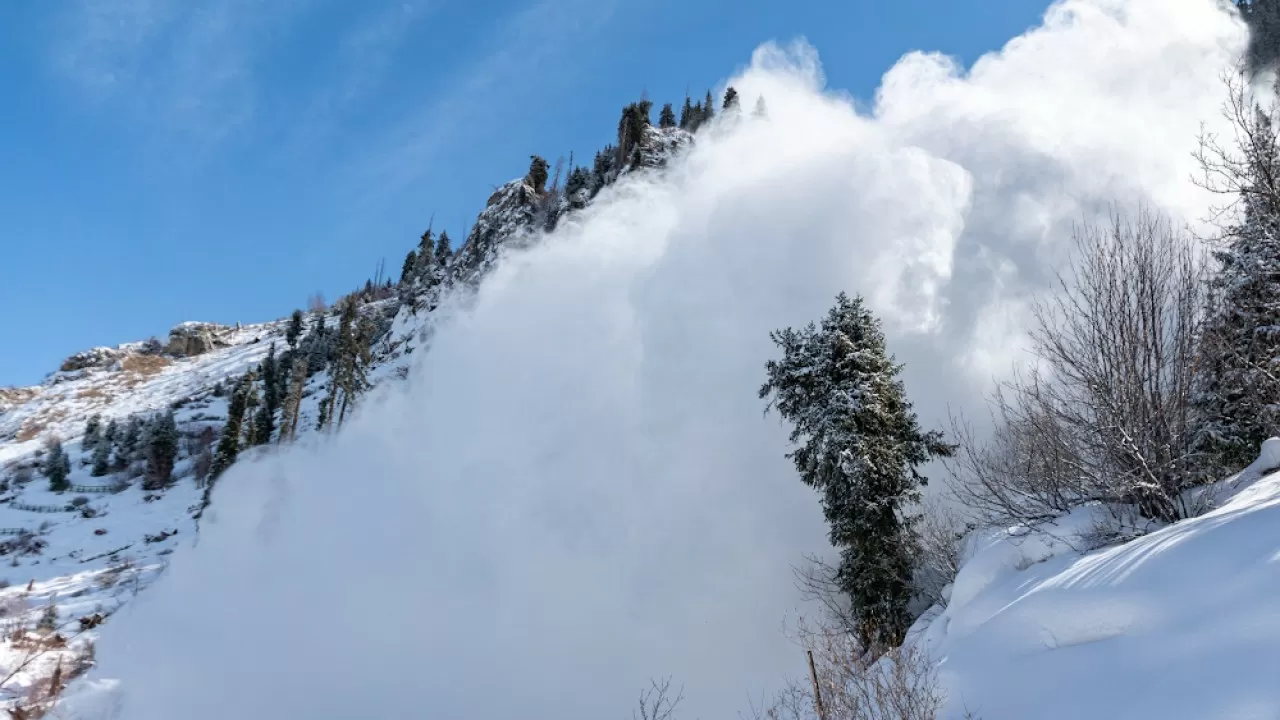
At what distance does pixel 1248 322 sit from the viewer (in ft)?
45.0

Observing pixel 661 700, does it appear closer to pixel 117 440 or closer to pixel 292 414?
pixel 292 414

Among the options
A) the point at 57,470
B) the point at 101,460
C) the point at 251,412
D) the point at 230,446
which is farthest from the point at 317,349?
the point at 230,446

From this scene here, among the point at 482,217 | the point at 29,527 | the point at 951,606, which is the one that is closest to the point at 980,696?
the point at 951,606

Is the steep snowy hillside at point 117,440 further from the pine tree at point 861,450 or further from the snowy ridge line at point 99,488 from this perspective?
the pine tree at point 861,450

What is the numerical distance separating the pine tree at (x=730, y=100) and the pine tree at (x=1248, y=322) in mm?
97159

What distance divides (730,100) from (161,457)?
93.2 m

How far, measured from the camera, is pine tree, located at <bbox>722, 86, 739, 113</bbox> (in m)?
104

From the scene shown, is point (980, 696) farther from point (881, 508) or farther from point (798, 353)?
point (798, 353)

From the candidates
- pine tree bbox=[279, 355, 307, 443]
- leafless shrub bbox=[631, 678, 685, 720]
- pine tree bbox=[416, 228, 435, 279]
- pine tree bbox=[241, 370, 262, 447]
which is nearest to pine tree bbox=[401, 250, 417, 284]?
pine tree bbox=[416, 228, 435, 279]

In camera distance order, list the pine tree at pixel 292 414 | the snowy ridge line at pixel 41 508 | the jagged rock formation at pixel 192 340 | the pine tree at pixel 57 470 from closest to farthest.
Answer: the pine tree at pixel 292 414
the snowy ridge line at pixel 41 508
the pine tree at pixel 57 470
the jagged rock formation at pixel 192 340

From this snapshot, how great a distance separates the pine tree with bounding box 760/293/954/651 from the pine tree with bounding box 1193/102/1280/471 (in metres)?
7.15

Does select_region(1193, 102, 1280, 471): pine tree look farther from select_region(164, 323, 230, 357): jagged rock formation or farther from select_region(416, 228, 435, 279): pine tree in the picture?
select_region(164, 323, 230, 357): jagged rock formation

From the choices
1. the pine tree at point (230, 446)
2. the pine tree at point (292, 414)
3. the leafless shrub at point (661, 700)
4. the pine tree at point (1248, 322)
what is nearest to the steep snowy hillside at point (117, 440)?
the pine tree at point (230, 446)

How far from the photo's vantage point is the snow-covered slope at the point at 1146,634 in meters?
5.42
